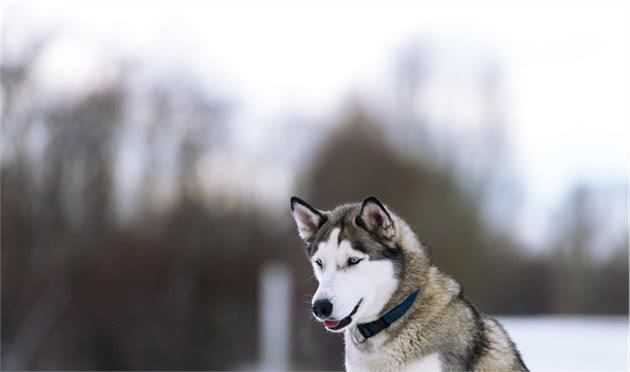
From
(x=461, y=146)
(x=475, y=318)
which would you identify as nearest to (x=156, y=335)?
(x=461, y=146)

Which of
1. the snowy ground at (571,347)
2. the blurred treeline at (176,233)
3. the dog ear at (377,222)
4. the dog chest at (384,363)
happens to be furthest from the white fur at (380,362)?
the blurred treeline at (176,233)

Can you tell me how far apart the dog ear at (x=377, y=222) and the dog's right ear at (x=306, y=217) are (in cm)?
36

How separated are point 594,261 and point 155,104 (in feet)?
43.5

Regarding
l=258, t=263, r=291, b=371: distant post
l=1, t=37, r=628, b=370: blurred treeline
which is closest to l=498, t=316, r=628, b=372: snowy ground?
l=258, t=263, r=291, b=371: distant post

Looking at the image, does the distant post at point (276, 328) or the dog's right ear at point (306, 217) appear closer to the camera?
the dog's right ear at point (306, 217)

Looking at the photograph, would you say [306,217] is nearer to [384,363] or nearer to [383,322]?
[383,322]

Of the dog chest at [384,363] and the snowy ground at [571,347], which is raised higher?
the dog chest at [384,363]

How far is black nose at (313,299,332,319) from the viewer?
537 centimetres

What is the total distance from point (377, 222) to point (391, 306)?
1.64 feet

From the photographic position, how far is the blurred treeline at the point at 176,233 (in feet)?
80.2

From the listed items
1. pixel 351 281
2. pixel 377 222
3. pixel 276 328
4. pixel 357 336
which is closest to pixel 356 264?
pixel 351 281

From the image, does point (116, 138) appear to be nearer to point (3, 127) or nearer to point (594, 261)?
point (3, 127)

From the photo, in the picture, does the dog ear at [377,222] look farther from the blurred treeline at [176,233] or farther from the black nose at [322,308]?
the blurred treeline at [176,233]

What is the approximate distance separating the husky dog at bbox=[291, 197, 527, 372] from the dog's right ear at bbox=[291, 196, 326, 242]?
17 cm
